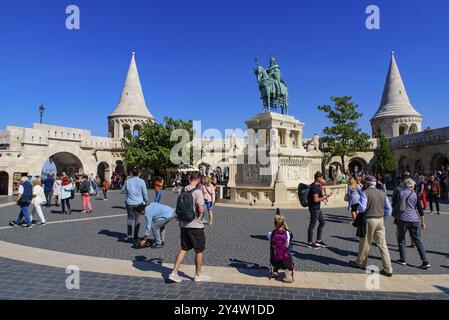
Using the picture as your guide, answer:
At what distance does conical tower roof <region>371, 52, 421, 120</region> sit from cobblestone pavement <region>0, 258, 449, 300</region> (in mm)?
40913

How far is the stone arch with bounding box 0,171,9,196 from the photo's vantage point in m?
21.0

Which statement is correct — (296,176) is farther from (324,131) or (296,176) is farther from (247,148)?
(324,131)

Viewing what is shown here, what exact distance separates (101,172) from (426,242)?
Result: 37.0 metres

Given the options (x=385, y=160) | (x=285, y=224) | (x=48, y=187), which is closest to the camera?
(x=285, y=224)

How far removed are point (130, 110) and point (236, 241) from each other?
1376 inches

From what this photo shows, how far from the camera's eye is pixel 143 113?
39.5 m

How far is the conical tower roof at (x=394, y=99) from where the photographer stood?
3938 centimetres

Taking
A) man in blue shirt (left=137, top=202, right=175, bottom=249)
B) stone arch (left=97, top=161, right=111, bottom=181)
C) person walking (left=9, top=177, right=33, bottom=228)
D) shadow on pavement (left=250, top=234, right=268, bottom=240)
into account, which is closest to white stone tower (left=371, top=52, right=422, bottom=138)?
stone arch (left=97, top=161, right=111, bottom=181)

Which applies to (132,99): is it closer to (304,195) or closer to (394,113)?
(394,113)

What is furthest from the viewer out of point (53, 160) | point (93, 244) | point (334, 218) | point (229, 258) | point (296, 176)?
point (53, 160)

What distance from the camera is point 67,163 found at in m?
33.5

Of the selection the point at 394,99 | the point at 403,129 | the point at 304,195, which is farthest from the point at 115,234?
the point at 394,99
